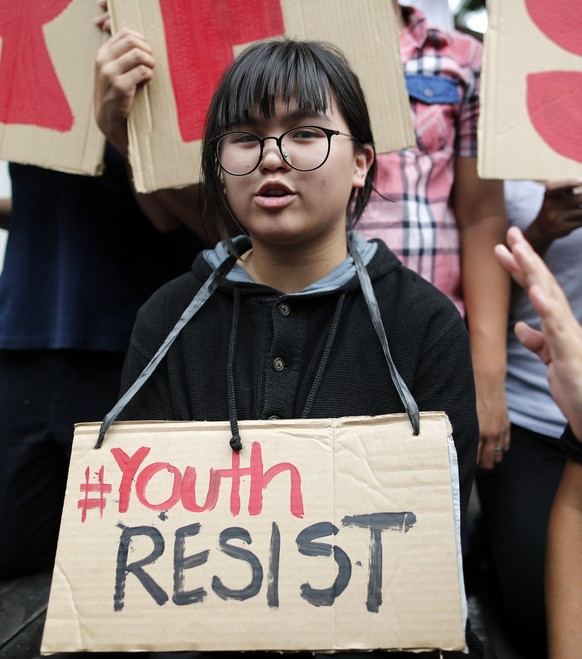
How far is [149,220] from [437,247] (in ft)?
2.15

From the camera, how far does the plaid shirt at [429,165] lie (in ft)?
4.93

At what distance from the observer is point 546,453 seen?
155 cm

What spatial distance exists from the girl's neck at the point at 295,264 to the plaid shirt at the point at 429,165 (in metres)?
0.27

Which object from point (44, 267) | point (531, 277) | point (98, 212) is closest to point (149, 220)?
point (98, 212)

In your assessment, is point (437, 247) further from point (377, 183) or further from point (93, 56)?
point (93, 56)

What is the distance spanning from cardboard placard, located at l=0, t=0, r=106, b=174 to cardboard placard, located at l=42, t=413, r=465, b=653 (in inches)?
26.8

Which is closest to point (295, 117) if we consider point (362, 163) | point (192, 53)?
point (362, 163)

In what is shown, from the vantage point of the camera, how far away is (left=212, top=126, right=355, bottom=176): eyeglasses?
44.5 inches

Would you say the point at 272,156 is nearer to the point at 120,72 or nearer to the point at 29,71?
the point at 120,72

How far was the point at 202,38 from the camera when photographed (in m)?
1.36

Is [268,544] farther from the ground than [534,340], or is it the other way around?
[534,340]

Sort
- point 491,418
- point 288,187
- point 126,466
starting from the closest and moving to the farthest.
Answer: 1. point 126,466
2. point 288,187
3. point 491,418

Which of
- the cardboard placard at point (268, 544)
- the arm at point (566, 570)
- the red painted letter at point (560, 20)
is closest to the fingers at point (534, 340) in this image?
the cardboard placard at point (268, 544)

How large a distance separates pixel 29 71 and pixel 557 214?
3.52ft
